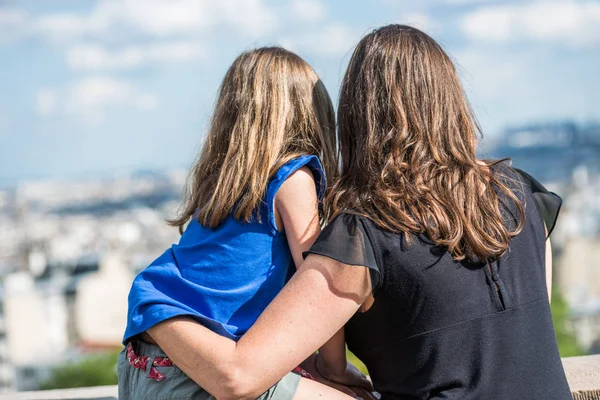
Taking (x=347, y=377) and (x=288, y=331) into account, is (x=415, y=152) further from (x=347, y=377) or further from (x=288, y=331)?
(x=347, y=377)

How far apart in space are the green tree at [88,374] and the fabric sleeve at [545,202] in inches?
923

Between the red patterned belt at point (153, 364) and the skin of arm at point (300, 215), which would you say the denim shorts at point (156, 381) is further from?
the skin of arm at point (300, 215)

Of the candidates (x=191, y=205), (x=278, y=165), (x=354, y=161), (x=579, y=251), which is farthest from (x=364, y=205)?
(x=579, y=251)

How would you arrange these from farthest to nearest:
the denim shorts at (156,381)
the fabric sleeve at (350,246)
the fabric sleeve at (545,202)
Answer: the fabric sleeve at (545,202), the denim shorts at (156,381), the fabric sleeve at (350,246)

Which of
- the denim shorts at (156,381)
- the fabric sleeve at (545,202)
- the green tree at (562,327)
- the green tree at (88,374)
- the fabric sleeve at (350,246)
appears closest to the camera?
the fabric sleeve at (350,246)

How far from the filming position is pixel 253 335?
4.31ft

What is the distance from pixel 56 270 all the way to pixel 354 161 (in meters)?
46.3

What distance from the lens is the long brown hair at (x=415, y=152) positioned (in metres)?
1.30

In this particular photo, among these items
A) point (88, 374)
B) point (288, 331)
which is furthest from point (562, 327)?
point (288, 331)

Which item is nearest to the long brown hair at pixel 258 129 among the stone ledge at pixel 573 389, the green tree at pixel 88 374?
the stone ledge at pixel 573 389

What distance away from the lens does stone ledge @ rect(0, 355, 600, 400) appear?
178 centimetres

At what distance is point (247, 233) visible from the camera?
151 cm

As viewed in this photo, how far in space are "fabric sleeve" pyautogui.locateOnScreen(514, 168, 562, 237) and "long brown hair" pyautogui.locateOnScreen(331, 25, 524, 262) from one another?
10cm

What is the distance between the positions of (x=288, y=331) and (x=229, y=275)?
0.80 ft
